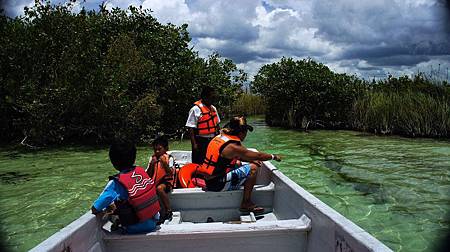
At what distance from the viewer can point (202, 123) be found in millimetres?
5523

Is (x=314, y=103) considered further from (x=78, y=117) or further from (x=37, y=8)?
(x=37, y=8)

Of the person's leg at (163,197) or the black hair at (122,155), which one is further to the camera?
the person's leg at (163,197)

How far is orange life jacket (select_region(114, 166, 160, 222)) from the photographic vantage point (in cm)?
304

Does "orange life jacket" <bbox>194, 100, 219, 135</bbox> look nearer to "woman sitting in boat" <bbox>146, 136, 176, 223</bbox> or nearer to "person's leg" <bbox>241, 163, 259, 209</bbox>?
"woman sitting in boat" <bbox>146, 136, 176, 223</bbox>

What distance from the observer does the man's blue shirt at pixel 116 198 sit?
2.95m

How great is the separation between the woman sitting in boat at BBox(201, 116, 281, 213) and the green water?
6.41 feet

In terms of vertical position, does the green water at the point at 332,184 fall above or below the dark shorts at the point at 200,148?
below

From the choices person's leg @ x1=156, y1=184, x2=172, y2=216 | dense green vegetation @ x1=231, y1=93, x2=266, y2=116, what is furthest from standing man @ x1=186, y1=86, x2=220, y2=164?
dense green vegetation @ x1=231, y1=93, x2=266, y2=116

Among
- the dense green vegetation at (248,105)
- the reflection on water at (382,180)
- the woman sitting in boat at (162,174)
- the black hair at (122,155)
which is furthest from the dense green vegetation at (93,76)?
the dense green vegetation at (248,105)

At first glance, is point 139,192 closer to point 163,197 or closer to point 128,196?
point 128,196

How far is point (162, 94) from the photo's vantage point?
14.0m

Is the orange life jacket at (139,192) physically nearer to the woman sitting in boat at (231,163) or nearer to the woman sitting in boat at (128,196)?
the woman sitting in boat at (128,196)

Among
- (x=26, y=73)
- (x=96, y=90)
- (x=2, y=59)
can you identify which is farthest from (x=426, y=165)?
(x=2, y=59)

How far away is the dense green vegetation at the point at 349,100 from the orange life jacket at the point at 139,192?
14.2 m
